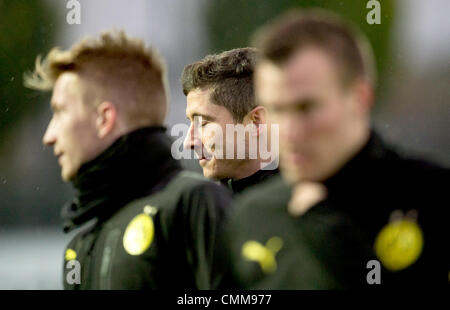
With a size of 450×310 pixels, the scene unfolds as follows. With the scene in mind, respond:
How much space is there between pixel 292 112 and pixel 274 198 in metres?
0.37

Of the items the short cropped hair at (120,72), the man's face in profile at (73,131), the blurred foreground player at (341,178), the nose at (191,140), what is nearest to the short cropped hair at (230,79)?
the nose at (191,140)

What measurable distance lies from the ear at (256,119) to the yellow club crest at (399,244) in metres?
0.97

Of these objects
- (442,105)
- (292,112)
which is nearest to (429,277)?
(292,112)

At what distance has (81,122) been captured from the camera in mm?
2805

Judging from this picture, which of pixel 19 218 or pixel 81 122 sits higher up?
pixel 81 122

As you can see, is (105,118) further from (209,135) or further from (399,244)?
(399,244)

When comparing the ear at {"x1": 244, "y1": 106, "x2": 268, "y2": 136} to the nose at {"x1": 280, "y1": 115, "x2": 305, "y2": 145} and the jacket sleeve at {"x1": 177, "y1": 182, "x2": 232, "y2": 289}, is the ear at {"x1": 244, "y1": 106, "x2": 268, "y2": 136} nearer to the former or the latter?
the jacket sleeve at {"x1": 177, "y1": 182, "x2": 232, "y2": 289}

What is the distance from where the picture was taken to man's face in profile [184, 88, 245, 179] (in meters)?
3.12

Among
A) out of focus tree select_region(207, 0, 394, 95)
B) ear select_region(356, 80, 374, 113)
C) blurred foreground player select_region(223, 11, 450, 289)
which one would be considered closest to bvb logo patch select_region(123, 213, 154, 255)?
blurred foreground player select_region(223, 11, 450, 289)

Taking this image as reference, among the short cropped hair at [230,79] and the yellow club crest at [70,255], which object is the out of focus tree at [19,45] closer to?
the short cropped hair at [230,79]

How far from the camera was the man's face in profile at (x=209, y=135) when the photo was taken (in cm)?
312
